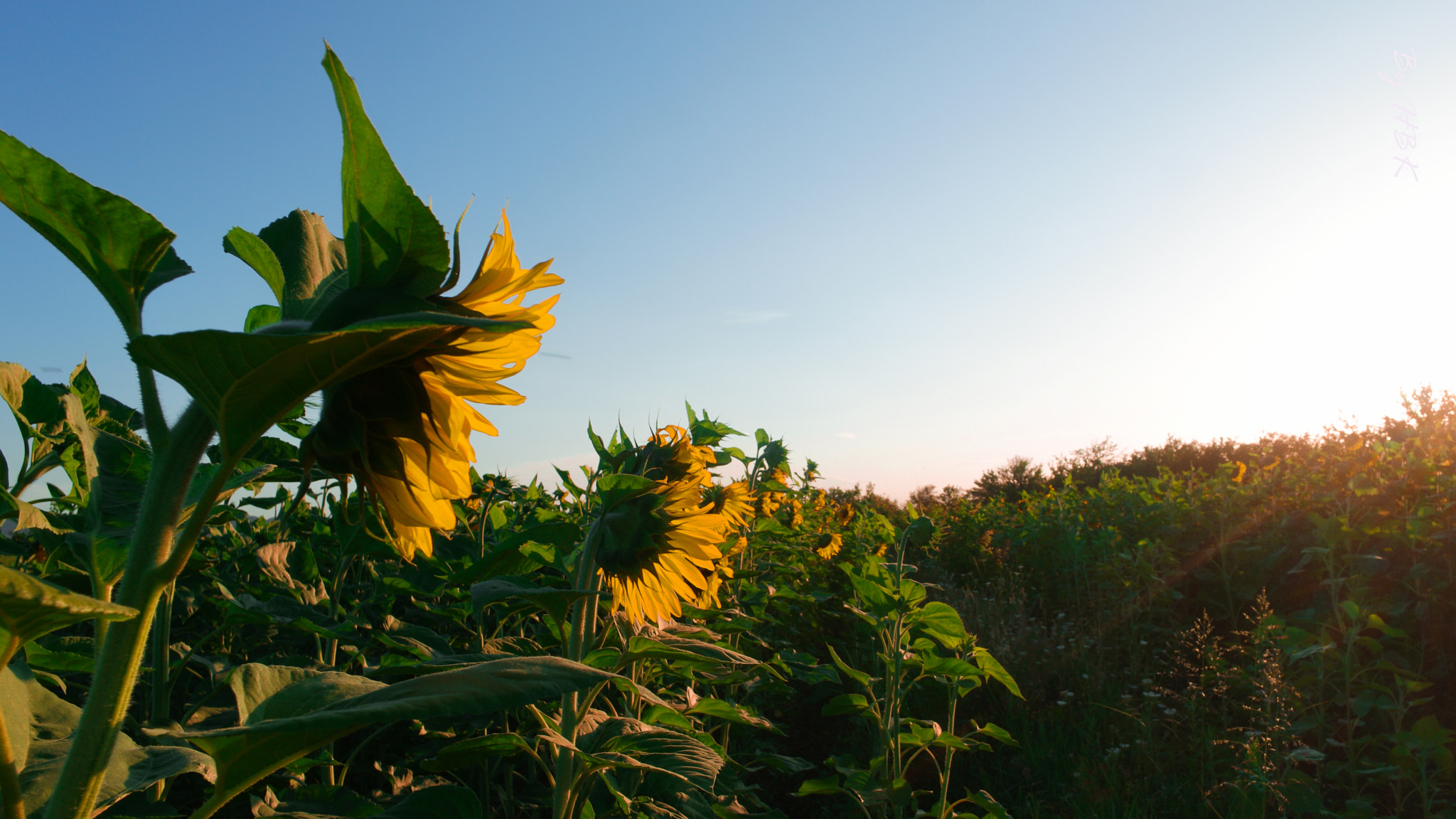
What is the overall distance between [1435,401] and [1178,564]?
2.84 metres

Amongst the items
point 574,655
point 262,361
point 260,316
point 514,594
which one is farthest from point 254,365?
point 574,655

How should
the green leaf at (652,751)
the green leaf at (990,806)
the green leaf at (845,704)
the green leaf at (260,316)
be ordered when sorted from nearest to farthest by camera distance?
the green leaf at (260,316) < the green leaf at (652,751) < the green leaf at (990,806) < the green leaf at (845,704)

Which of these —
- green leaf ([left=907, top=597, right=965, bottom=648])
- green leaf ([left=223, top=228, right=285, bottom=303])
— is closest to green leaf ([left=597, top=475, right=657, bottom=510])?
green leaf ([left=223, top=228, right=285, bottom=303])

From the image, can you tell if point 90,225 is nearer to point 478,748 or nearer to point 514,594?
point 514,594

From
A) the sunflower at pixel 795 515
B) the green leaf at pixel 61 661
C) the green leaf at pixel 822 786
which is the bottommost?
the green leaf at pixel 822 786

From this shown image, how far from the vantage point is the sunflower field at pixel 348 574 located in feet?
1.39

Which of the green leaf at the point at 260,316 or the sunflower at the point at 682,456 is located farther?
the sunflower at the point at 682,456

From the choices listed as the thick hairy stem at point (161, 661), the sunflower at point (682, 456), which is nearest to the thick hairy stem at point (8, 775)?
the thick hairy stem at point (161, 661)

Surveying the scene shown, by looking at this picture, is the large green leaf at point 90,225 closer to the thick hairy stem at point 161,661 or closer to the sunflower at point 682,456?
the thick hairy stem at point 161,661

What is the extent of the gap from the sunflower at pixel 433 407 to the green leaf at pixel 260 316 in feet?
0.62

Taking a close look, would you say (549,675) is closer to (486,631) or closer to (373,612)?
(373,612)

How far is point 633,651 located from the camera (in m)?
1.46

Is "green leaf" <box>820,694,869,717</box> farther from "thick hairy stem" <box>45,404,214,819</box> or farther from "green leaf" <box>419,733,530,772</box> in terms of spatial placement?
"thick hairy stem" <box>45,404,214,819</box>

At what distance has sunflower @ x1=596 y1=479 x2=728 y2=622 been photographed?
167cm
